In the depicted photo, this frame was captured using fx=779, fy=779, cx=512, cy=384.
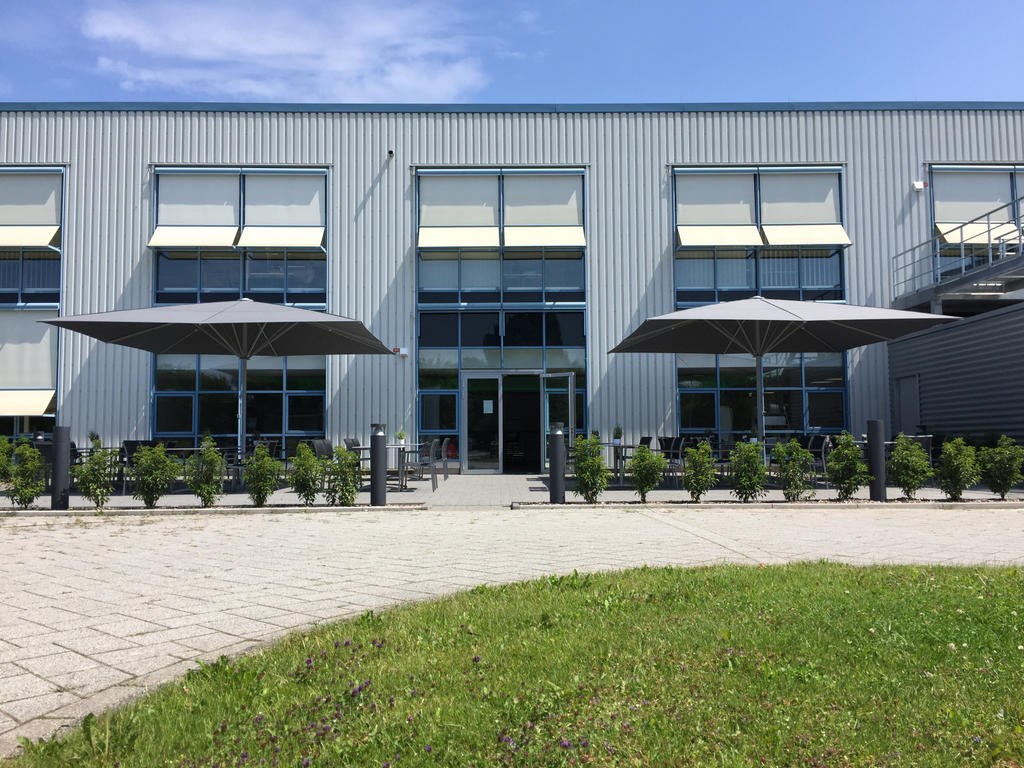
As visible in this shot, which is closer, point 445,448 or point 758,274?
point 445,448

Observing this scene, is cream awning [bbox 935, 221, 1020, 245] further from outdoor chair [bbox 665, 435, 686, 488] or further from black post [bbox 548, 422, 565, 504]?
black post [bbox 548, 422, 565, 504]

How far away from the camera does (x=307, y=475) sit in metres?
10.1

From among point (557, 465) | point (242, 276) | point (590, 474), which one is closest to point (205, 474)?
point (557, 465)

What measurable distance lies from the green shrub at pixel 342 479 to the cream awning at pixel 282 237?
A: 31.2ft

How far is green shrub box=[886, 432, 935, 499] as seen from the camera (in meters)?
10.3

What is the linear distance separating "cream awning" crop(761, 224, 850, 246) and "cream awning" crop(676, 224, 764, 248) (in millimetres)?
334

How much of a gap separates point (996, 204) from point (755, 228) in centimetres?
617

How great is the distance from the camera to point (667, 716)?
2.61 metres

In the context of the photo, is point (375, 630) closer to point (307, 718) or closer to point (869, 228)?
point (307, 718)

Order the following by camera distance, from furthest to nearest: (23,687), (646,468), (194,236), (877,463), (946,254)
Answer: (946,254)
(194,236)
(646,468)
(877,463)
(23,687)

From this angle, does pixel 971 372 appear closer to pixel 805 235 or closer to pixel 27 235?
pixel 805 235

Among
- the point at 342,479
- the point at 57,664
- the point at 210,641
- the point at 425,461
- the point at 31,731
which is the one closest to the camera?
the point at 31,731

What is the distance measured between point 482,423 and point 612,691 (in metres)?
15.9

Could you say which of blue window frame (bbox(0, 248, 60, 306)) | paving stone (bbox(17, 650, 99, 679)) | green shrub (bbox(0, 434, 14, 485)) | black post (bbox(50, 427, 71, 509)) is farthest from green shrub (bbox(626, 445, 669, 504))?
blue window frame (bbox(0, 248, 60, 306))
